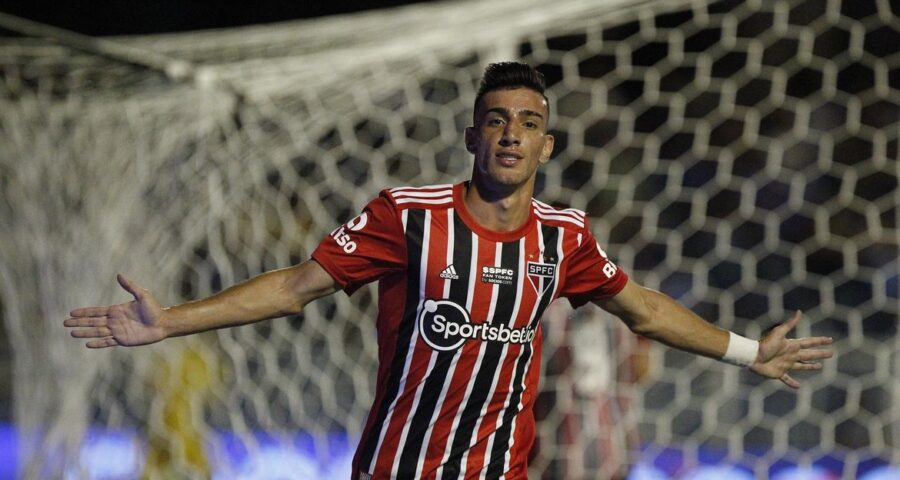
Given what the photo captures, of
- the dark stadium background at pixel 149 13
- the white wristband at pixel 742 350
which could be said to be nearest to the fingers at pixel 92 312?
the white wristband at pixel 742 350

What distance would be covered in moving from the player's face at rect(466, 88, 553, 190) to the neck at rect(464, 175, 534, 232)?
0.02 metres

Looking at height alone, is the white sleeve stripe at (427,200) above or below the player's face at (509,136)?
below

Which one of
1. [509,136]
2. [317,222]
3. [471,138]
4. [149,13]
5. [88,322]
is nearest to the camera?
[88,322]

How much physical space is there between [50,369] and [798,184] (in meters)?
4.03

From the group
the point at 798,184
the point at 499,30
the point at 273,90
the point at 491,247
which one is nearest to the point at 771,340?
the point at 491,247

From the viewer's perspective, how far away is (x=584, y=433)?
17.5 ft

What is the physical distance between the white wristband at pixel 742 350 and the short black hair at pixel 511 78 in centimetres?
91

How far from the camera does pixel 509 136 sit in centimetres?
261

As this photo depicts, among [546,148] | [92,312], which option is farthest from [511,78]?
[92,312]

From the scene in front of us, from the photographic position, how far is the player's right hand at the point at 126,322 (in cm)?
243

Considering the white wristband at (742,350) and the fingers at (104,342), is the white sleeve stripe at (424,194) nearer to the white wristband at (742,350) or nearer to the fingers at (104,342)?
the fingers at (104,342)

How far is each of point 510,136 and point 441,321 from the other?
18.5 inches

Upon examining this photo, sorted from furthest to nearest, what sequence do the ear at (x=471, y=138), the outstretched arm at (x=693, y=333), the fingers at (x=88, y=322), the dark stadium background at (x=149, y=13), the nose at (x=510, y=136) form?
the dark stadium background at (x=149, y=13), the outstretched arm at (x=693, y=333), the ear at (x=471, y=138), the nose at (x=510, y=136), the fingers at (x=88, y=322)

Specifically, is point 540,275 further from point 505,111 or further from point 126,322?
→ point 126,322
